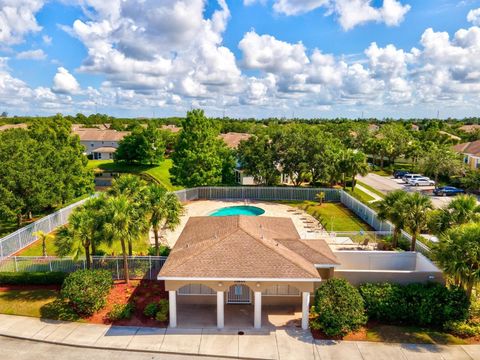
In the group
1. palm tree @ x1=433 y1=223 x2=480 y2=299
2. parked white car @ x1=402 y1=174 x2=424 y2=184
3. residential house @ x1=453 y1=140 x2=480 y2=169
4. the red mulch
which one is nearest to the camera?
palm tree @ x1=433 y1=223 x2=480 y2=299

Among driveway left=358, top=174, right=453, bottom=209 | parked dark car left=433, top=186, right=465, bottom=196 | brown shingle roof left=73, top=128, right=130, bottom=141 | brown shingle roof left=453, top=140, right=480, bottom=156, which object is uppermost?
brown shingle roof left=73, top=128, right=130, bottom=141

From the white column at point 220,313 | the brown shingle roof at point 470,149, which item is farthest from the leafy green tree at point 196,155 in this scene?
the brown shingle roof at point 470,149

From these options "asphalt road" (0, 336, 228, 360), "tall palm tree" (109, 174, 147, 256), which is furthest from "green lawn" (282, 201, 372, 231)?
"asphalt road" (0, 336, 228, 360)

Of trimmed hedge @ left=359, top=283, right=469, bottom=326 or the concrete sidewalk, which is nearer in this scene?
the concrete sidewalk

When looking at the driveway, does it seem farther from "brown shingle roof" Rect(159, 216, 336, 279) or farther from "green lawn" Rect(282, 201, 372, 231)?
"brown shingle roof" Rect(159, 216, 336, 279)

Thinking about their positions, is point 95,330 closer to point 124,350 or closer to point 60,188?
point 124,350

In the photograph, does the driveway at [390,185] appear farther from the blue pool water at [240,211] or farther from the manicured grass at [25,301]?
the manicured grass at [25,301]
